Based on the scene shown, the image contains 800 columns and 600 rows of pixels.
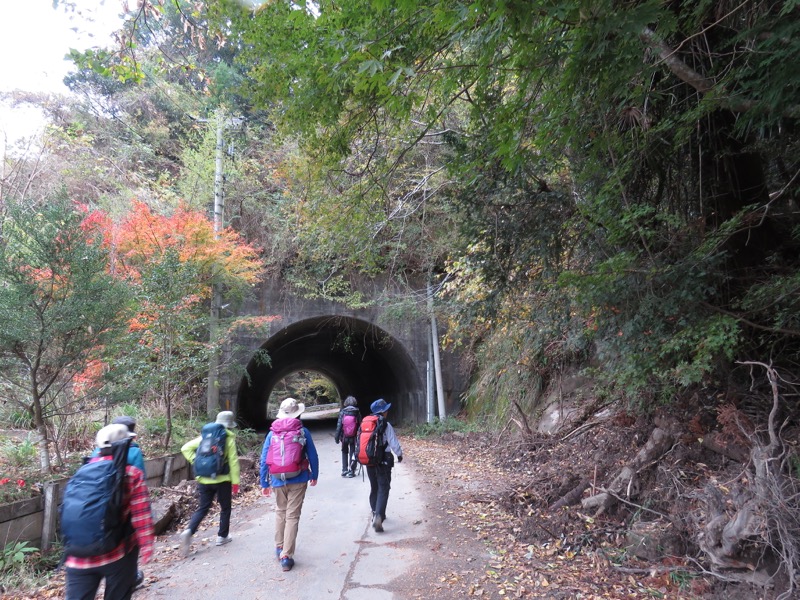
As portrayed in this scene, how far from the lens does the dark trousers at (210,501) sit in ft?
16.4

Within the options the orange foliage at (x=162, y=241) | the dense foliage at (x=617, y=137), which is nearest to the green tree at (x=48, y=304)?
the orange foliage at (x=162, y=241)

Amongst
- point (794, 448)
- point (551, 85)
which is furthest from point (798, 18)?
point (794, 448)

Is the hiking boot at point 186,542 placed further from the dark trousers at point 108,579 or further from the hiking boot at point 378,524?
the dark trousers at point 108,579

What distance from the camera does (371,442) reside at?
5371 millimetres

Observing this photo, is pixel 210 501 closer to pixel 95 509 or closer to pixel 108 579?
pixel 108 579

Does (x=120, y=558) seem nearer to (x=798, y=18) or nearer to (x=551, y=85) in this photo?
(x=551, y=85)

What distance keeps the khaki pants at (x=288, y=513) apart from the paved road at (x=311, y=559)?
22 centimetres

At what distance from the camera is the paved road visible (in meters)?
4.01

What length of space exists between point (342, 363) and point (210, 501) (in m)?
20.4

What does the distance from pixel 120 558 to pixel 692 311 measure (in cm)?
466

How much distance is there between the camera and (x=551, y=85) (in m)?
3.91

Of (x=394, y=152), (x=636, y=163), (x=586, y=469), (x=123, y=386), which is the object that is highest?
(x=394, y=152)

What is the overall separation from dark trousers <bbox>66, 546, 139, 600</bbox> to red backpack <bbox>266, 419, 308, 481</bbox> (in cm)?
163

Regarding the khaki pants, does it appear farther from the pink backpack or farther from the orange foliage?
the orange foliage
